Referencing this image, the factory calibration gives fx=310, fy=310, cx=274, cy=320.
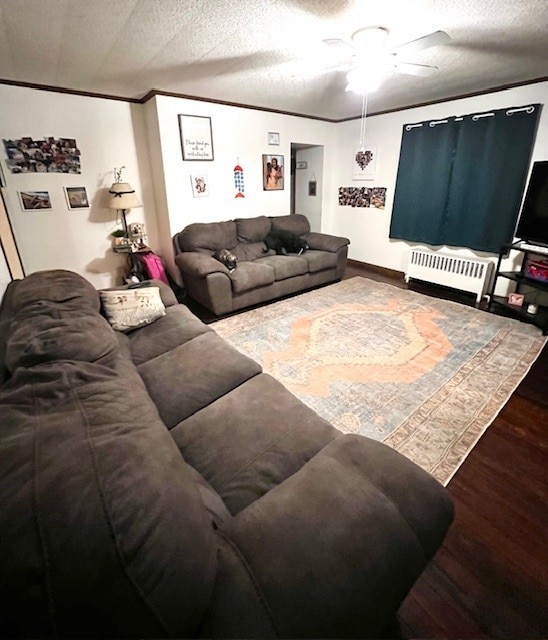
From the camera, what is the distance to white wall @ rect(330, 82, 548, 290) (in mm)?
3277

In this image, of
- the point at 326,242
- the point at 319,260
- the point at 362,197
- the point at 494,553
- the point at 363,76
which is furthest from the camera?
the point at 362,197

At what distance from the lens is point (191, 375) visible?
1.59 m

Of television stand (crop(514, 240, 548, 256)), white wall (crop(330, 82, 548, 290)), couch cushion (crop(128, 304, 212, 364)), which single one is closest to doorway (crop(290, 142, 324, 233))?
white wall (crop(330, 82, 548, 290))

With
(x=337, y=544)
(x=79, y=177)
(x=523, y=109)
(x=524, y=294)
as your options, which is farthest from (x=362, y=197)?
(x=337, y=544)

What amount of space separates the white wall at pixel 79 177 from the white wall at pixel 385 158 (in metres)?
3.12

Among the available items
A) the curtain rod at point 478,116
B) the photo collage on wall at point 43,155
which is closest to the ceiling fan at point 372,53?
the curtain rod at point 478,116

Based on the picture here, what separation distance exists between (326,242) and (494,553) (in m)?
3.73

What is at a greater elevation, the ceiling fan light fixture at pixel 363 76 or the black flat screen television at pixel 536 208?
the ceiling fan light fixture at pixel 363 76

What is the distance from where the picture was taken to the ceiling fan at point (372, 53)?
1.94 m

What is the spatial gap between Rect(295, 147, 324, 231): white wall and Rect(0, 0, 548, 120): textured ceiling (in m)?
1.92

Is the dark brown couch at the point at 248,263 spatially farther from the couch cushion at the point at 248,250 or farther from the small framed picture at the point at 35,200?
the small framed picture at the point at 35,200

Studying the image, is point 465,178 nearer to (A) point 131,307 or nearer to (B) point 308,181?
(B) point 308,181

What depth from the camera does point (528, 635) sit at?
106 centimetres

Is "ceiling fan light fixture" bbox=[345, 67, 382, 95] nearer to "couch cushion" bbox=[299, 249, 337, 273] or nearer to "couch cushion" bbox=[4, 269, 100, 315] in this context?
"couch cushion" bbox=[299, 249, 337, 273]
